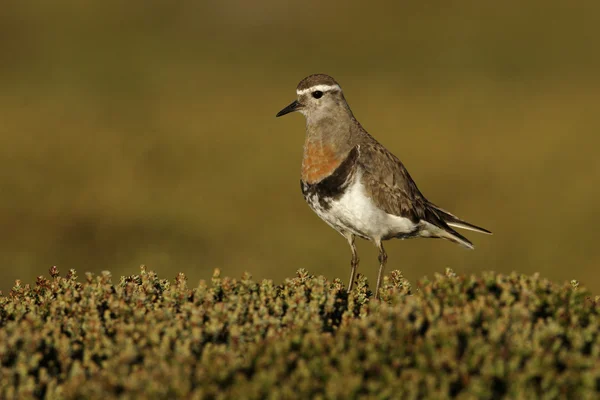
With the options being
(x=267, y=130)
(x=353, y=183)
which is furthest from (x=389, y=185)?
(x=267, y=130)

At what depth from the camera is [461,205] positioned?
21.3 metres

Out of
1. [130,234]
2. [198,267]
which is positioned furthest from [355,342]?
[130,234]

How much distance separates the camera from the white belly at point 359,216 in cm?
998

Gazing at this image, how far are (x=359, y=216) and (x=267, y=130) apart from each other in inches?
622

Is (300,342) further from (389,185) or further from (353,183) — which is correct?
(389,185)

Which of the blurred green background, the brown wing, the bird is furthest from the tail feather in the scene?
the blurred green background

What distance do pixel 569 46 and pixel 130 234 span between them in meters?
19.6

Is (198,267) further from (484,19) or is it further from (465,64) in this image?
(484,19)

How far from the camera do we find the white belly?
9.98 m

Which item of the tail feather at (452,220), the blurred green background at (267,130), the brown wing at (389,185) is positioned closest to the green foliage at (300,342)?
the brown wing at (389,185)

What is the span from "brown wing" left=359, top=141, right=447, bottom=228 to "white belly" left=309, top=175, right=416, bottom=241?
0.10 m

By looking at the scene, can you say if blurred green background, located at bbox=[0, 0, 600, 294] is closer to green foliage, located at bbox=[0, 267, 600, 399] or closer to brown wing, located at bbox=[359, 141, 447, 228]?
brown wing, located at bbox=[359, 141, 447, 228]

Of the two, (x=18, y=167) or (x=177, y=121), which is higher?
(x=177, y=121)

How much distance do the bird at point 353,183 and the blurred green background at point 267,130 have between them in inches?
285
